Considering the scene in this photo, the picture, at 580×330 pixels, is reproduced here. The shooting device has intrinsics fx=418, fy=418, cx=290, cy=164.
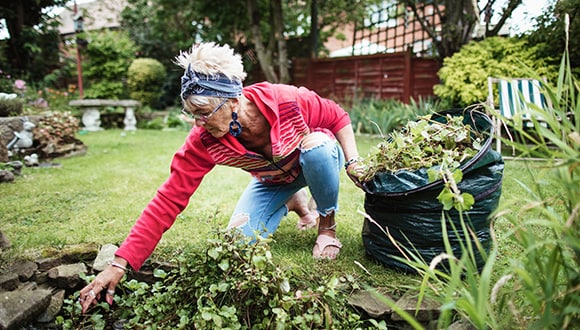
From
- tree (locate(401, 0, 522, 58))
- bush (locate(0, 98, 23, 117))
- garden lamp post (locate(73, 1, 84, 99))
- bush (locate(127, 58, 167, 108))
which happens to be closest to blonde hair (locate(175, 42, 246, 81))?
bush (locate(0, 98, 23, 117))

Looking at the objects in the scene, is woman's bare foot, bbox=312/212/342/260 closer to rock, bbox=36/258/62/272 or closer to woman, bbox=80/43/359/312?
woman, bbox=80/43/359/312

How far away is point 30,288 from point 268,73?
8.28 metres

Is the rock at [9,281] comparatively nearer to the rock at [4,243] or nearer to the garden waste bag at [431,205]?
the rock at [4,243]

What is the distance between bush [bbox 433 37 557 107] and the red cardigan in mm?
4351

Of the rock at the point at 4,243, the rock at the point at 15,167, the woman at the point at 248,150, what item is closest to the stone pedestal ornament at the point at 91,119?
the rock at the point at 15,167

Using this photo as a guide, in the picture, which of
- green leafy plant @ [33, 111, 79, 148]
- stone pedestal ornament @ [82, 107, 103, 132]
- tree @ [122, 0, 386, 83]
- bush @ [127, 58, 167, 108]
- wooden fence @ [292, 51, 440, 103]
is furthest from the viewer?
bush @ [127, 58, 167, 108]

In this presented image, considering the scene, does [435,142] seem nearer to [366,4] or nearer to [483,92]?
Result: [483,92]

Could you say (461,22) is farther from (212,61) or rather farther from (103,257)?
(103,257)

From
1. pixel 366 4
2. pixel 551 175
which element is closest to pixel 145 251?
pixel 551 175

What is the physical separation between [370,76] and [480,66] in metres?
3.07

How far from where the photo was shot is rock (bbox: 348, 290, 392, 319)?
163cm

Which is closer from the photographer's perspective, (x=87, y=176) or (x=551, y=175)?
(x=551, y=175)

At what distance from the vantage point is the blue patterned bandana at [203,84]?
1709mm

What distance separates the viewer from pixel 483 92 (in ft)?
19.0
